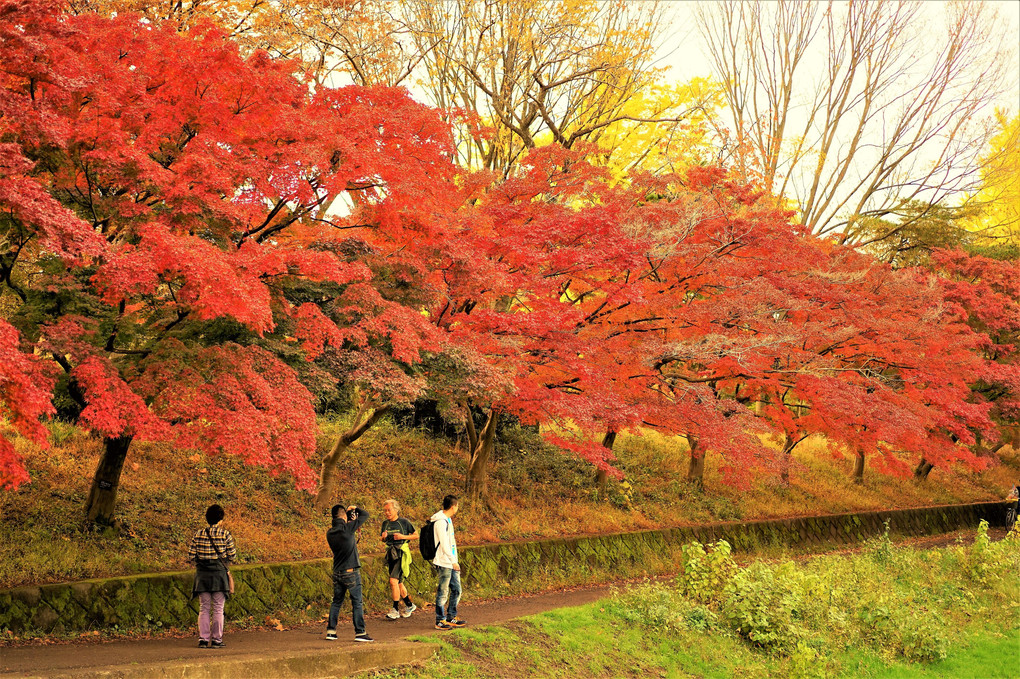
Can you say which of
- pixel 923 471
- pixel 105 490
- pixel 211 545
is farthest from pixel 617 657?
pixel 923 471

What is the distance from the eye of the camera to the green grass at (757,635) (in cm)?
965

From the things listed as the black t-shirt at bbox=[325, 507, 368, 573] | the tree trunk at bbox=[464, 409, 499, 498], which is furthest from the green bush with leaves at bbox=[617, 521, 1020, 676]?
the tree trunk at bbox=[464, 409, 499, 498]

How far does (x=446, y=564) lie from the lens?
9.52 metres

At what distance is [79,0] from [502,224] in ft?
25.3

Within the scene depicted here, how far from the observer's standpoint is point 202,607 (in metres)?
8.84

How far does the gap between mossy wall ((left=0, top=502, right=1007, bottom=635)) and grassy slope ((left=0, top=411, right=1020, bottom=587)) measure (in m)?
0.69

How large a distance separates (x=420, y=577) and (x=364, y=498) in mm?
2867

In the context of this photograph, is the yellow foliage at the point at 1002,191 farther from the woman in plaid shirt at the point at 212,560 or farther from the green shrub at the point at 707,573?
the woman in plaid shirt at the point at 212,560

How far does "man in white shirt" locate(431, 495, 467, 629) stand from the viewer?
9477 millimetres

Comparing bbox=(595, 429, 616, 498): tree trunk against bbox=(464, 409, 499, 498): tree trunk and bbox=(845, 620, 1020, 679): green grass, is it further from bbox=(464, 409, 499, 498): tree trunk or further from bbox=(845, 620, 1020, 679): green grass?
bbox=(845, 620, 1020, 679): green grass

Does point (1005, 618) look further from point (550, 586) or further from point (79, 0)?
point (79, 0)

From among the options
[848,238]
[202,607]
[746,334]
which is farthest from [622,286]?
[848,238]

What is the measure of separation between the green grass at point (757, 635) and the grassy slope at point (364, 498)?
4289 millimetres

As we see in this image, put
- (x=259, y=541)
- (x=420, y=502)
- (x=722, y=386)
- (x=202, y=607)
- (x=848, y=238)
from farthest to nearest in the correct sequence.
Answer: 1. (x=848, y=238)
2. (x=722, y=386)
3. (x=420, y=502)
4. (x=259, y=541)
5. (x=202, y=607)
